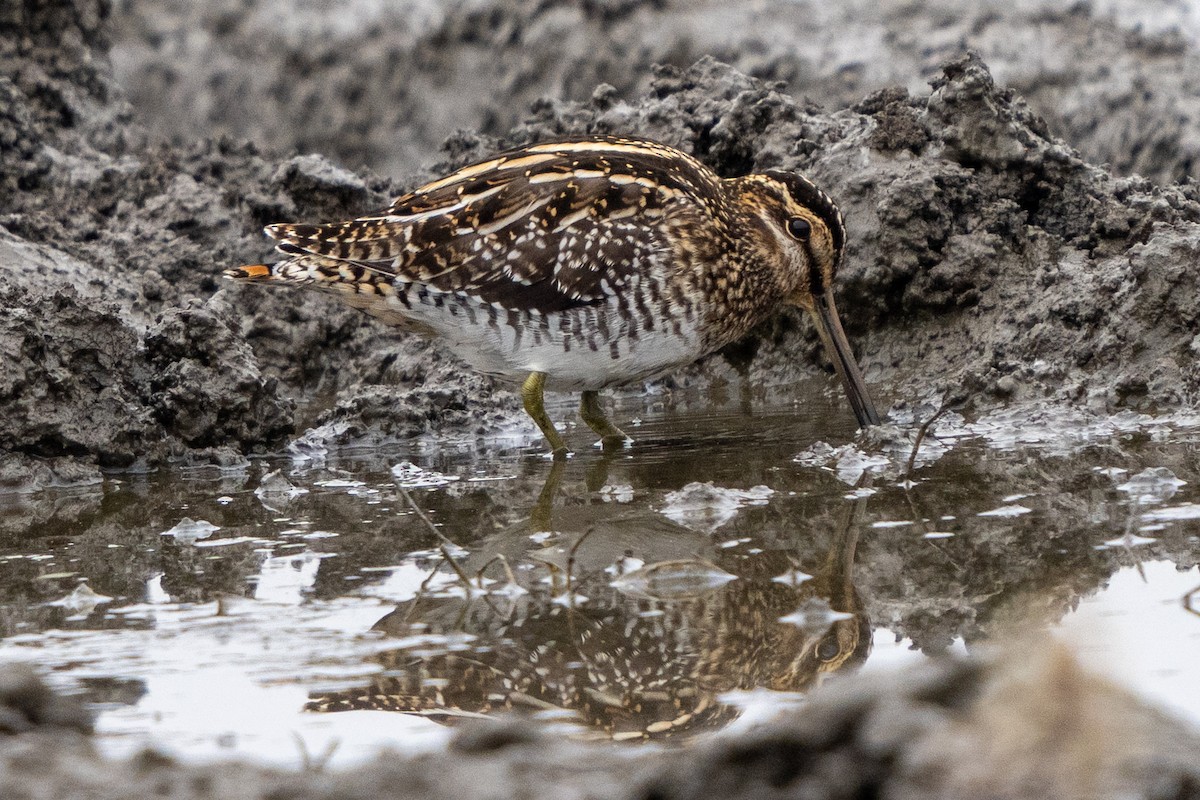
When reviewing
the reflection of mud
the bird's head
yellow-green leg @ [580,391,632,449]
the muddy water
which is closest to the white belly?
yellow-green leg @ [580,391,632,449]

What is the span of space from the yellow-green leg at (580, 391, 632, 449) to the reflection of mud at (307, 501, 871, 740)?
90.5 inches

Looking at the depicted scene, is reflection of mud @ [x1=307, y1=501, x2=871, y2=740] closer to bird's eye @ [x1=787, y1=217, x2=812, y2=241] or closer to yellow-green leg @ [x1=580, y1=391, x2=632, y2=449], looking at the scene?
yellow-green leg @ [x1=580, y1=391, x2=632, y2=449]

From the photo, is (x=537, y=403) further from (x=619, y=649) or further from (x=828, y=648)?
(x=828, y=648)

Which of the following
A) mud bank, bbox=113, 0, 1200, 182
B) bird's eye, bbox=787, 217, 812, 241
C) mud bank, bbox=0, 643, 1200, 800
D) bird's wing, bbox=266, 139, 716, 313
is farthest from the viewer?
mud bank, bbox=113, 0, 1200, 182

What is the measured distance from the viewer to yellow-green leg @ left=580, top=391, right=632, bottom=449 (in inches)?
238

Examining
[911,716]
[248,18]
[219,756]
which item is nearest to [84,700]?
[219,756]

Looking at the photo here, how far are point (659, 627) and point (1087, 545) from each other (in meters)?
1.17

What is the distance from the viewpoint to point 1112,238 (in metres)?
6.82

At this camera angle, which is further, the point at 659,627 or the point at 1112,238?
the point at 1112,238

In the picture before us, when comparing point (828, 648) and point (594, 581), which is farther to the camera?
point (594, 581)

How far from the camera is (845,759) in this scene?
73.6 inches

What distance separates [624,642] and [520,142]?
19.6ft

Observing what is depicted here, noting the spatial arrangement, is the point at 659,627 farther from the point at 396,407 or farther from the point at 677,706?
the point at 396,407

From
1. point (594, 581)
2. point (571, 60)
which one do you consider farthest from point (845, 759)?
point (571, 60)
